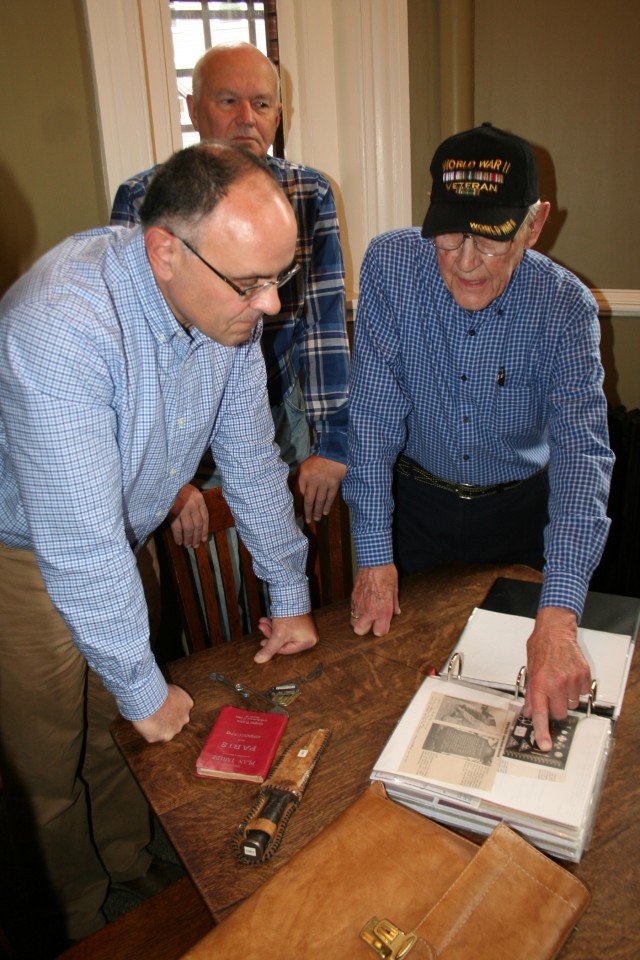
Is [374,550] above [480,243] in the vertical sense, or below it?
below

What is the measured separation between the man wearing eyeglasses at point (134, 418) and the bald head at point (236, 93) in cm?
80

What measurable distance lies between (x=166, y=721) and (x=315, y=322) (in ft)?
4.25

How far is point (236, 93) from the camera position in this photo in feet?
6.23

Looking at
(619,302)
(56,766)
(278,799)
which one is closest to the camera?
(278,799)

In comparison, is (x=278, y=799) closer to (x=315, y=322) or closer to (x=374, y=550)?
(x=374, y=550)

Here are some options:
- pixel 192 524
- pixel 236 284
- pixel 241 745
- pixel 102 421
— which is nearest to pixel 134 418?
pixel 102 421

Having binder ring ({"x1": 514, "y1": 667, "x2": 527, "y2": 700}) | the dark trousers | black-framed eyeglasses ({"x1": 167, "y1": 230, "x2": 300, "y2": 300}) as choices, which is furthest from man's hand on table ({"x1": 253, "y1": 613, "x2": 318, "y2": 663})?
black-framed eyeglasses ({"x1": 167, "y1": 230, "x2": 300, "y2": 300})

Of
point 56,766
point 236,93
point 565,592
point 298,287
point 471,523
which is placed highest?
point 236,93

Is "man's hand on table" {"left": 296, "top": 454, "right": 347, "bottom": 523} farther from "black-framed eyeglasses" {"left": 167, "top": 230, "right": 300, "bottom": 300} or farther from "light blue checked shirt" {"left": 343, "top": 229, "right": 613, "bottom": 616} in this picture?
"black-framed eyeglasses" {"left": 167, "top": 230, "right": 300, "bottom": 300}

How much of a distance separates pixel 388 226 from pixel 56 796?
6.99 ft

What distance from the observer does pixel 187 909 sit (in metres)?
1.25

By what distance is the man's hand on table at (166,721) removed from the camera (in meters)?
1.14

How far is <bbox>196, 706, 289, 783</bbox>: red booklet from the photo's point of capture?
106cm

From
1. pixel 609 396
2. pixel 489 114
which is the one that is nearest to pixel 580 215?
pixel 489 114
